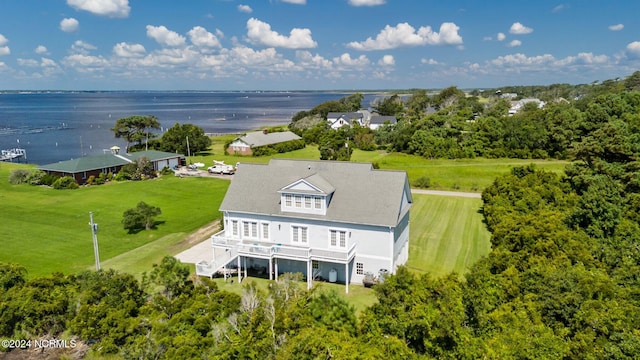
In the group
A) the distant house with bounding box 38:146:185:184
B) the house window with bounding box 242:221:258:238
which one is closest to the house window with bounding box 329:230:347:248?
the house window with bounding box 242:221:258:238

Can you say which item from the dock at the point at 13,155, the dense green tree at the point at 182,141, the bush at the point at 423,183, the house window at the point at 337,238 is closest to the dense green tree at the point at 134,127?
the dense green tree at the point at 182,141

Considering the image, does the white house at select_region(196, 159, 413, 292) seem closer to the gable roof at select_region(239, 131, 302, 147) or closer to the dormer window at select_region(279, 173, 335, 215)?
the dormer window at select_region(279, 173, 335, 215)

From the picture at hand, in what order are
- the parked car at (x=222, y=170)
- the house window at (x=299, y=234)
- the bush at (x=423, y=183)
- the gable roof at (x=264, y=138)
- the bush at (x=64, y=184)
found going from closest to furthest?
the house window at (x=299, y=234) → the bush at (x=64, y=184) → the bush at (x=423, y=183) → the parked car at (x=222, y=170) → the gable roof at (x=264, y=138)

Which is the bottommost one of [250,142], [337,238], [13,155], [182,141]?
[13,155]

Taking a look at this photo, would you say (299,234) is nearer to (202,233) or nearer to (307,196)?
(307,196)

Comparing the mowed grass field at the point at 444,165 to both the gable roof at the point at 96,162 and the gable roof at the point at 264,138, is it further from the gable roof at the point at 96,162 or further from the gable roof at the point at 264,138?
the gable roof at the point at 96,162

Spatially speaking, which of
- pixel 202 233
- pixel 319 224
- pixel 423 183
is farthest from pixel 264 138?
pixel 319 224

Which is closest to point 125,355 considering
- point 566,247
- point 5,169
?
point 566,247
